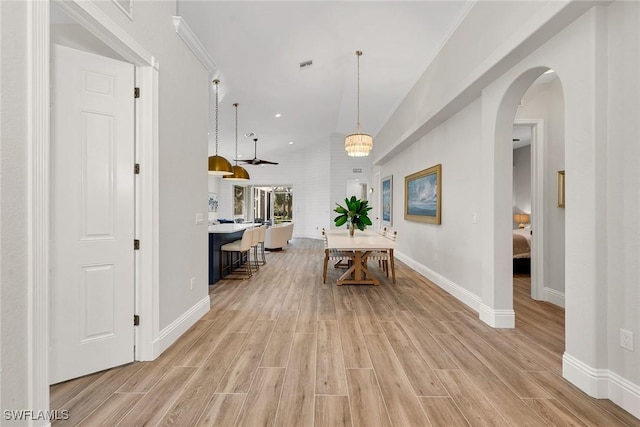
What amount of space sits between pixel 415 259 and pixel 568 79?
13.1ft

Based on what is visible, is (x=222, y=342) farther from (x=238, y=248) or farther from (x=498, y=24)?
(x=498, y=24)

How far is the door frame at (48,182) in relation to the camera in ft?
4.41

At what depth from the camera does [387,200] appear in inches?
303

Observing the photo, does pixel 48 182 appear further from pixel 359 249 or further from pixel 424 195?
pixel 424 195

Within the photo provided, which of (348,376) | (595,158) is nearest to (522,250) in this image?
(595,158)

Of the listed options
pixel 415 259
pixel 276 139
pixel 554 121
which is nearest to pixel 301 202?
pixel 276 139

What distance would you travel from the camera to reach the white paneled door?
1.94 m

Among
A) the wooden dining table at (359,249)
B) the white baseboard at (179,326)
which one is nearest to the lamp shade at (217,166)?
the wooden dining table at (359,249)

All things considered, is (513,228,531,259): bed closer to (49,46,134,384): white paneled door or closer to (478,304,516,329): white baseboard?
(478,304,516,329): white baseboard

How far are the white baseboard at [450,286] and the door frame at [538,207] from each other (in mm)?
995

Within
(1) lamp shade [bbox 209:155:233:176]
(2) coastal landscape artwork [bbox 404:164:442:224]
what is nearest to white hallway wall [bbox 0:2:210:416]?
(1) lamp shade [bbox 209:155:233:176]

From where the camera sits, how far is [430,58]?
4.27 metres

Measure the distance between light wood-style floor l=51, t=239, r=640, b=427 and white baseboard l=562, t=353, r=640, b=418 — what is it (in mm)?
54

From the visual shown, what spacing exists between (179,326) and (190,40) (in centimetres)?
267
